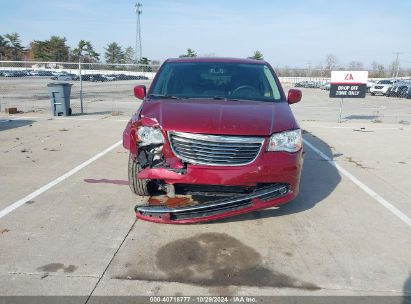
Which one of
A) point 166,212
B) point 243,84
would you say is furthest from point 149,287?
point 243,84

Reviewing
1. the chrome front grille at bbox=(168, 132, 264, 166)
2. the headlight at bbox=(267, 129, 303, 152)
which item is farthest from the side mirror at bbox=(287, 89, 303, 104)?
the chrome front grille at bbox=(168, 132, 264, 166)

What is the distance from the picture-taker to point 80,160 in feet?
21.6

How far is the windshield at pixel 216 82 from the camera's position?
16.2 feet

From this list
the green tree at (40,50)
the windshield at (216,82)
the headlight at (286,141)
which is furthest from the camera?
the green tree at (40,50)

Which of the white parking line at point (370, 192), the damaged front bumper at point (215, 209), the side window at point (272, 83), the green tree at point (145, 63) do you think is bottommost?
the white parking line at point (370, 192)

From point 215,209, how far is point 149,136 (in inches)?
39.0

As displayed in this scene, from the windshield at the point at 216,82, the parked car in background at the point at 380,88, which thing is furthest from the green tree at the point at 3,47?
the windshield at the point at 216,82

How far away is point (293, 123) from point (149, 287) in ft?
7.43

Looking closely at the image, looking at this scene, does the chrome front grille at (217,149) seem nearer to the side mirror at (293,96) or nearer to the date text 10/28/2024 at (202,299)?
the date text 10/28/2024 at (202,299)

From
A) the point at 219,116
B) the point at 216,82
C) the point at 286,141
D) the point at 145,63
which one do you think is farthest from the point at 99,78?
the point at 286,141

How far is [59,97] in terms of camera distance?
40.0ft

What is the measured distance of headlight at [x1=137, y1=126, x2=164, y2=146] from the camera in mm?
3846

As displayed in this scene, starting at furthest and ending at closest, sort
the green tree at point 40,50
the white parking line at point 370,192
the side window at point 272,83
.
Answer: the green tree at point 40,50 → the side window at point 272,83 → the white parking line at point 370,192

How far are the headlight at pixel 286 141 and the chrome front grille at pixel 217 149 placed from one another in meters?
0.17
